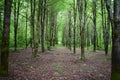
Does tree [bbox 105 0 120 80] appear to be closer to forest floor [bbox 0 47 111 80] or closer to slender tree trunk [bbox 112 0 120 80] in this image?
slender tree trunk [bbox 112 0 120 80]

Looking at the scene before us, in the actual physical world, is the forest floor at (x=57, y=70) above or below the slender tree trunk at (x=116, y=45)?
below

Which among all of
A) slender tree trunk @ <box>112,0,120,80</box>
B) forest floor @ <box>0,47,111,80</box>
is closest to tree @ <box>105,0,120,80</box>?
slender tree trunk @ <box>112,0,120,80</box>

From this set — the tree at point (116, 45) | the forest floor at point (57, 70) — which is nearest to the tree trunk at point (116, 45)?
the tree at point (116, 45)

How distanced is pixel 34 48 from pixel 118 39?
1343cm

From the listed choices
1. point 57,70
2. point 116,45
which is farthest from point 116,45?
point 57,70

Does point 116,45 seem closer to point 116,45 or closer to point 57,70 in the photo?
point 116,45

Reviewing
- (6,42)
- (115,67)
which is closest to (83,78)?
(115,67)

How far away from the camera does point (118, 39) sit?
740 cm

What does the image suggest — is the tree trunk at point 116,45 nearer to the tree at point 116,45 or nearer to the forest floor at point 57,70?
the tree at point 116,45

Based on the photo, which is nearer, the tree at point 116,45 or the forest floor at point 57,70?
the tree at point 116,45

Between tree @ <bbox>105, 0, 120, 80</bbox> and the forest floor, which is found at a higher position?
tree @ <bbox>105, 0, 120, 80</bbox>

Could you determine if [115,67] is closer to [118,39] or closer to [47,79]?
[118,39]

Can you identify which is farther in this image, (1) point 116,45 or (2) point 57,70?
(2) point 57,70

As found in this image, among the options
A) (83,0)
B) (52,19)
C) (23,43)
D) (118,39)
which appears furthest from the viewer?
(52,19)
